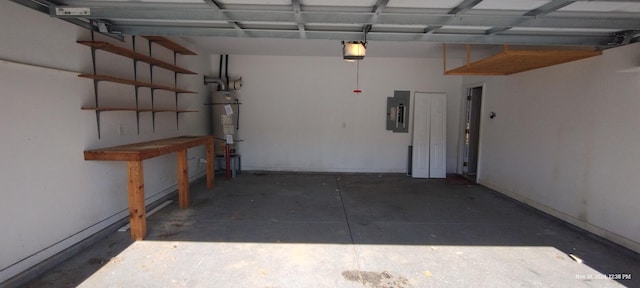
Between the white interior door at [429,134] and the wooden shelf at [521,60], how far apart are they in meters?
1.64

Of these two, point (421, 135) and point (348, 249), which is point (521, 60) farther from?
point (348, 249)

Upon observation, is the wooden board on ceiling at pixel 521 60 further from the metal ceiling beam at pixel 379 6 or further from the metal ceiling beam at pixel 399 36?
the metal ceiling beam at pixel 379 6

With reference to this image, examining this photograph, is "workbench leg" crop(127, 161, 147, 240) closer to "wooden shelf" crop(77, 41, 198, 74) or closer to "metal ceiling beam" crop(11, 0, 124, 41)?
"wooden shelf" crop(77, 41, 198, 74)

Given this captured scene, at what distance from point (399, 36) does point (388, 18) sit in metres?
0.65

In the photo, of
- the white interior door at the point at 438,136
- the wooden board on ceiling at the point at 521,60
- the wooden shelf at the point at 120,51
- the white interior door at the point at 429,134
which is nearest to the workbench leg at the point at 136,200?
the wooden shelf at the point at 120,51

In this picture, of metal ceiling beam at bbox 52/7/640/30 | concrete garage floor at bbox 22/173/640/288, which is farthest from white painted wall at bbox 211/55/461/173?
metal ceiling beam at bbox 52/7/640/30

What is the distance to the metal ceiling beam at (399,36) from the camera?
3.04m

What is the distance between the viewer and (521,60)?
3.64 m

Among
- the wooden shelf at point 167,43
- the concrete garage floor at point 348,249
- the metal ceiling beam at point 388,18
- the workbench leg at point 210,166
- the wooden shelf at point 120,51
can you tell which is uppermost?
the wooden shelf at point 167,43

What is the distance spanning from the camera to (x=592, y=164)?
11.1 ft

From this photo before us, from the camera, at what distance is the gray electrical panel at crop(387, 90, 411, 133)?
6.45m

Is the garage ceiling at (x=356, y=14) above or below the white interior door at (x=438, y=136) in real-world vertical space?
above

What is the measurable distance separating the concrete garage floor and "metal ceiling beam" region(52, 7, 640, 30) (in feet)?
7.03

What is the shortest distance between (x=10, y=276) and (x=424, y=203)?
456 cm
